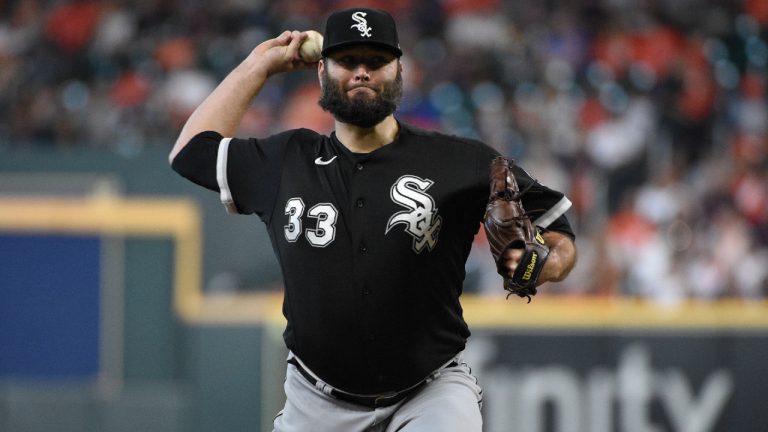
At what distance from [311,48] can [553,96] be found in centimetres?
690

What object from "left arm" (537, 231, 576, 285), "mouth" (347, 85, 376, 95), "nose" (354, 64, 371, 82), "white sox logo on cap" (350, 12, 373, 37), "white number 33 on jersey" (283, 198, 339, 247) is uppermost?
"white sox logo on cap" (350, 12, 373, 37)

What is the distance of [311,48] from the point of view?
13.4ft

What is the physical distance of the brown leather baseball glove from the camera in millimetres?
3488

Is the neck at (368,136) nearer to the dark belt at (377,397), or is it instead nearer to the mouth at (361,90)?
the mouth at (361,90)

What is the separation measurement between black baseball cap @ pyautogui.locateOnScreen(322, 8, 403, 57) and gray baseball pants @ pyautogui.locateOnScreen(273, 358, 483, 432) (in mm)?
1027

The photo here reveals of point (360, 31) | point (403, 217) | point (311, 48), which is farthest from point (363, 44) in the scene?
point (403, 217)

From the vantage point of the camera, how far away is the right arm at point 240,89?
4.11m

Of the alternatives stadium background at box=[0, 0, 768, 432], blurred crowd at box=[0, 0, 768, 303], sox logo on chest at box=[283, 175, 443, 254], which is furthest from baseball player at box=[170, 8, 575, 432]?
blurred crowd at box=[0, 0, 768, 303]

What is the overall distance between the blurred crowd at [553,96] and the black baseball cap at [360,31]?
213 inches

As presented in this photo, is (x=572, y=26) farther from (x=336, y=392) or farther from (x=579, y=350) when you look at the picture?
(x=336, y=392)

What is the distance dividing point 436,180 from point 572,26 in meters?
8.34

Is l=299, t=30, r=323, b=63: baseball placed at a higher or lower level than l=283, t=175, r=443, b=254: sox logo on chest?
higher

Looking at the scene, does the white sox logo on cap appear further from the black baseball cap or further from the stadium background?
the stadium background

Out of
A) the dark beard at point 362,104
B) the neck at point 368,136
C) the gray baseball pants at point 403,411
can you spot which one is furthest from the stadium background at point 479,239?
the dark beard at point 362,104
